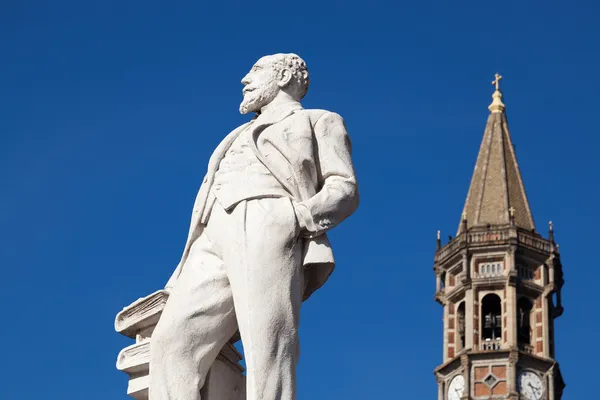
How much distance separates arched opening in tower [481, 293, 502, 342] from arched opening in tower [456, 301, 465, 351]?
3.14 ft

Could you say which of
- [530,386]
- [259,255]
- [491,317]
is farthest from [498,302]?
[259,255]

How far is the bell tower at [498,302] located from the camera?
70625 mm

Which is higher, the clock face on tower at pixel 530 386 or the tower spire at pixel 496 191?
the tower spire at pixel 496 191

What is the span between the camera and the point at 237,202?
8062mm

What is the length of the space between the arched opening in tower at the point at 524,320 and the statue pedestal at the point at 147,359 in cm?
6402

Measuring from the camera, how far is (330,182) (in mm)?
8055

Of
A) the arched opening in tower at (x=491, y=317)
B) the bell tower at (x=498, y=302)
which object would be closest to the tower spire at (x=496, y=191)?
the bell tower at (x=498, y=302)

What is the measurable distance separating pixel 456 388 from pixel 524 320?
4018 millimetres

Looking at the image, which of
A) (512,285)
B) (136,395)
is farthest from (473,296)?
(136,395)

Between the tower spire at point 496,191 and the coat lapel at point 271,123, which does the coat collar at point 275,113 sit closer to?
the coat lapel at point 271,123

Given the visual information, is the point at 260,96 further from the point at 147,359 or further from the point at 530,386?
the point at 530,386

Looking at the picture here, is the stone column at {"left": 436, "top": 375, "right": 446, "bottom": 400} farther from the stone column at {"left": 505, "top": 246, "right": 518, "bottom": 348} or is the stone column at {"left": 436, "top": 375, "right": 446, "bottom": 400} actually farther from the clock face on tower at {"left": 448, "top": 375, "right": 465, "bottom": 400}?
the stone column at {"left": 505, "top": 246, "right": 518, "bottom": 348}

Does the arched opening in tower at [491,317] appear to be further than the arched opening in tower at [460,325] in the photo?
No

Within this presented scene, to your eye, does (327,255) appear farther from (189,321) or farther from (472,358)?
(472,358)
